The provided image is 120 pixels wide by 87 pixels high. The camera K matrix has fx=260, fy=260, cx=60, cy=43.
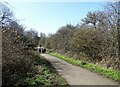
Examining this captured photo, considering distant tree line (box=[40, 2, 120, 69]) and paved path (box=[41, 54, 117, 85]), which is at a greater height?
distant tree line (box=[40, 2, 120, 69])

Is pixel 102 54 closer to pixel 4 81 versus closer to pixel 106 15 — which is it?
pixel 106 15

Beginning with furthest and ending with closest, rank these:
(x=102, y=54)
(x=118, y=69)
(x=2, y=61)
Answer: (x=102, y=54), (x=118, y=69), (x=2, y=61)

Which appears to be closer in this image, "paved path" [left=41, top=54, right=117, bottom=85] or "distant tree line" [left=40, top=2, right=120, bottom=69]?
"paved path" [left=41, top=54, right=117, bottom=85]

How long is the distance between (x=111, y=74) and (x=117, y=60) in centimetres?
335

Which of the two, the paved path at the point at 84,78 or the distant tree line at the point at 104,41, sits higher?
the distant tree line at the point at 104,41

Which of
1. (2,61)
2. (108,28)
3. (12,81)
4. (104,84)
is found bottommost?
(104,84)

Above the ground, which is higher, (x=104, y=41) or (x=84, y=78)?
(x=104, y=41)

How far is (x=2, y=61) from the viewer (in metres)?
8.81

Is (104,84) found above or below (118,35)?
below

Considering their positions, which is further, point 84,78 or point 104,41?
point 104,41

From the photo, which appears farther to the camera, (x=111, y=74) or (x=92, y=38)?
(x=92, y=38)

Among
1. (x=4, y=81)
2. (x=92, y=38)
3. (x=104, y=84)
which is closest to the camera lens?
(x=4, y=81)

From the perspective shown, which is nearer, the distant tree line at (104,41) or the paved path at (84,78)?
the paved path at (84,78)

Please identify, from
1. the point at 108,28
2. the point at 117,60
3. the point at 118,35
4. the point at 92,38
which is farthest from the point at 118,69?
the point at 92,38
